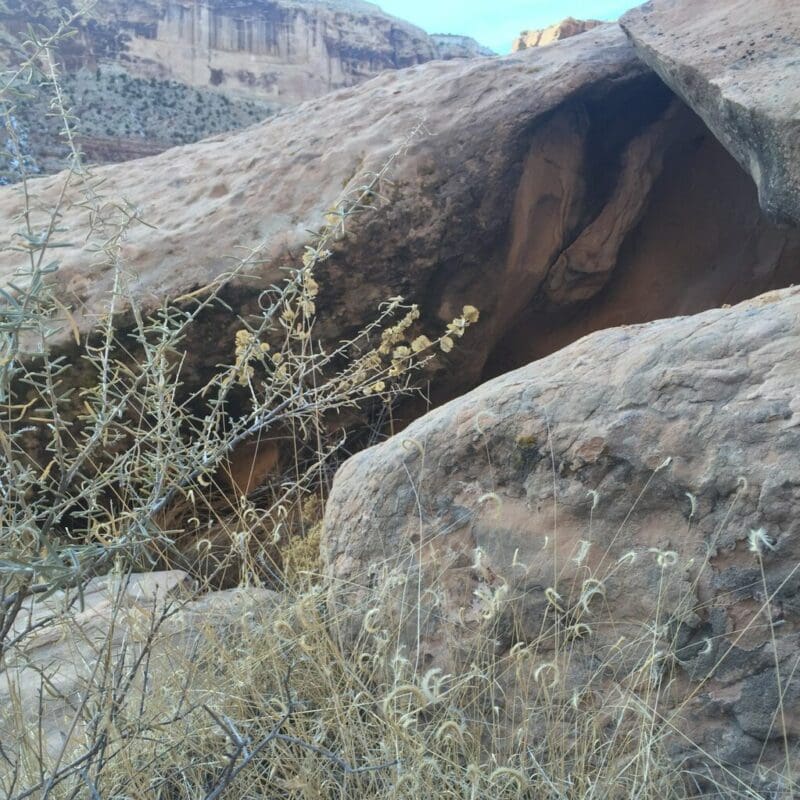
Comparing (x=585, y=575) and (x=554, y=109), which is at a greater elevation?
(x=554, y=109)

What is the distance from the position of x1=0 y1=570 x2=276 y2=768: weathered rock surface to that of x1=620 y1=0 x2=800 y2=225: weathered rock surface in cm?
205

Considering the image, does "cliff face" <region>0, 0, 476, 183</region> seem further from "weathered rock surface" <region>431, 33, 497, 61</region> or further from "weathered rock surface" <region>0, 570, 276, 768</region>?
"weathered rock surface" <region>0, 570, 276, 768</region>

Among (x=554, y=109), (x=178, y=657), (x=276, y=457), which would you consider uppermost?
(x=554, y=109)

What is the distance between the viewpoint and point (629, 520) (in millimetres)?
1805

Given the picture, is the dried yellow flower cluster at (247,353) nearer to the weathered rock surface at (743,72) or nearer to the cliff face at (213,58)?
the weathered rock surface at (743,72)

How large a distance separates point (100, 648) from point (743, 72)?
2.71m

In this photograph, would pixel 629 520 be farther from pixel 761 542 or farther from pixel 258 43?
pixel 258 43

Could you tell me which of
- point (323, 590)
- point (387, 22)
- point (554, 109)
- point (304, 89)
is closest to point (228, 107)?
point (304, 89)

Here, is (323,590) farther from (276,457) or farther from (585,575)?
(276,457)

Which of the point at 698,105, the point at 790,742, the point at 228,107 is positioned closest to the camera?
the point at 790,742

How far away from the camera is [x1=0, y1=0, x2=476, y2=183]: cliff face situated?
53.3ft

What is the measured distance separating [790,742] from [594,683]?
37cm

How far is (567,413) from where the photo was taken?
1.94 metres

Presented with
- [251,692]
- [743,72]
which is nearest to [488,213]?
[743,72]
